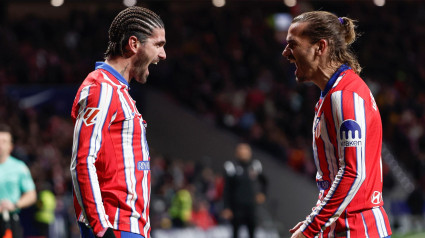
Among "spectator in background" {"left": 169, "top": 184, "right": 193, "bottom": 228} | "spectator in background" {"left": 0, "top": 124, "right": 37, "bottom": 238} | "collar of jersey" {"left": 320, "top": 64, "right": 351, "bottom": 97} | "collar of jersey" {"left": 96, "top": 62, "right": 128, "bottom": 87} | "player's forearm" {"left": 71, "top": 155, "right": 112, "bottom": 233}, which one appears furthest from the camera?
"spectator in background" {"left": 169, "top": 184, "right": 193, "bottom": 228}

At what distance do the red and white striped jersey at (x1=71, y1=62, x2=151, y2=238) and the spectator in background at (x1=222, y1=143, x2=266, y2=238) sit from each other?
8.82m

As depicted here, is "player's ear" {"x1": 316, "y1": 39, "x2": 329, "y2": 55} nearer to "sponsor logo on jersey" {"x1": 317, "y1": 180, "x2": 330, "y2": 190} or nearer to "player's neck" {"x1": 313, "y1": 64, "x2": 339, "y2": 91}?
"player's neck" {"x1": 313, "y1": 64, "x2": 339, "y2": 91}

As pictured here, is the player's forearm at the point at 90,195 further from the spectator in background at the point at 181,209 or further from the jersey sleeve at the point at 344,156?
the spectator in background at the point at 181,209

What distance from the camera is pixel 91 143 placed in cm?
343

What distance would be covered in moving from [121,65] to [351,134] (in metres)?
1.24

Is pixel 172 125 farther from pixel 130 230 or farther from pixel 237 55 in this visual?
pixel 130 230

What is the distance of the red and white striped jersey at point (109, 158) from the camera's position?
11.1ft

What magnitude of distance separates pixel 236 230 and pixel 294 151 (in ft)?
22.3

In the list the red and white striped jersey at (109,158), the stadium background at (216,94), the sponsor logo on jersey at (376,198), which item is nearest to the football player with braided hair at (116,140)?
the red and white striped jersey at (109,158)

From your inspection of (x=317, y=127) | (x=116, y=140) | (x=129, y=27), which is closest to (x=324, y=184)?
(x=317, y=127)

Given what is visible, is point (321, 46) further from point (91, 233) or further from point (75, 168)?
point (91, 233)

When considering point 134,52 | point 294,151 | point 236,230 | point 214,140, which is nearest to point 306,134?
point 294,151

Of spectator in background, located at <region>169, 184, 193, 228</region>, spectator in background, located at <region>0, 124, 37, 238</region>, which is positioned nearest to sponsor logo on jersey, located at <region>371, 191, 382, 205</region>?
spectator in background, located at <region>0, 124, 37, 238</region>

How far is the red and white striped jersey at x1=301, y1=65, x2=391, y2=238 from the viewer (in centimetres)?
340
